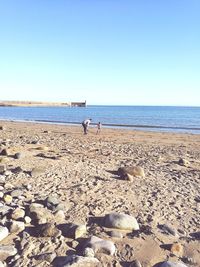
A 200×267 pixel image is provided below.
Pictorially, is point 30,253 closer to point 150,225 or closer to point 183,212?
point 150,225

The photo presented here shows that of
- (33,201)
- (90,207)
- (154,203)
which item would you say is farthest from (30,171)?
(154,203)

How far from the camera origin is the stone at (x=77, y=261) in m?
5.28

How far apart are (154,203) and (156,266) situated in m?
2.70

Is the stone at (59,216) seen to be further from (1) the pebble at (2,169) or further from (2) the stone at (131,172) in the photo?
(1) the pebble at (2,169)

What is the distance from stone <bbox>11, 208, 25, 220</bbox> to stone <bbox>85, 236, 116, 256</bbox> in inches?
62.2

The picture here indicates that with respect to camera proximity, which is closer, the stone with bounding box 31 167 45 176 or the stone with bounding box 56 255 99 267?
the stone with bounding box 56 255 99 267

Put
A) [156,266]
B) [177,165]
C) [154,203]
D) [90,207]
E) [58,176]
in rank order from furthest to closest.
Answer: [177,165] < [58,176] < [154,203] < [90,207] < [156,266]

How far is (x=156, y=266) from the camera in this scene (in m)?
5.61

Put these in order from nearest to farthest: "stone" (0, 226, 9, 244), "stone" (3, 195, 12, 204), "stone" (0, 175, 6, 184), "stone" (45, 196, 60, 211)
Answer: "stone" (0, 226, 9, 244) < "stone" (45, 196, 60, 211) < "stone" (3, 195, 12, 204) < "stone" (0, 175, 6, 184)

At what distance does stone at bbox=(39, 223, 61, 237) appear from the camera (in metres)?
6.31

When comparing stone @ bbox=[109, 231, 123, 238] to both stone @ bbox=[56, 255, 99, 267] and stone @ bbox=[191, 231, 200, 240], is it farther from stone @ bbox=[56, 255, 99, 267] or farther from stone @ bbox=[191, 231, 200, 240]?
stone @ bbox=[191, 231, 200, 240]

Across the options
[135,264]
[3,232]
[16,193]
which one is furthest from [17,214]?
[135,264]

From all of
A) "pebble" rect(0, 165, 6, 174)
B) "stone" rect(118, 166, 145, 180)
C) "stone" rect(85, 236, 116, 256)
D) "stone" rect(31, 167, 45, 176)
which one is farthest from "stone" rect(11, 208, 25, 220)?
"stone" rect(118, 166, 145, 180)

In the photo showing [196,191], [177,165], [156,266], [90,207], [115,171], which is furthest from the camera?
[177,165]
